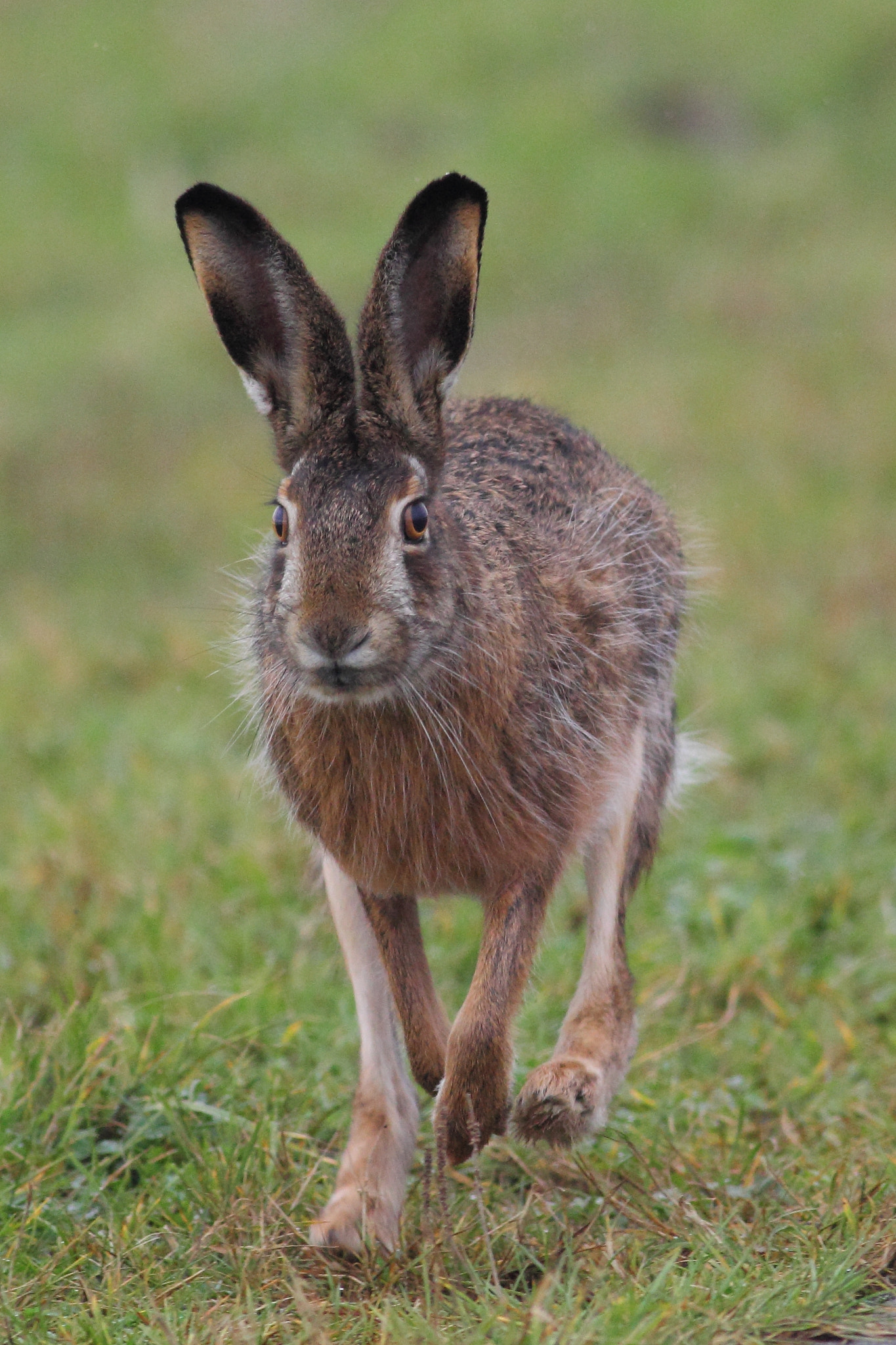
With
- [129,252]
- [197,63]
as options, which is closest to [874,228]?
[129,252]

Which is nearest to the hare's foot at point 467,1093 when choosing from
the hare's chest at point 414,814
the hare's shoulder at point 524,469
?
the hare's chest at point 414,814

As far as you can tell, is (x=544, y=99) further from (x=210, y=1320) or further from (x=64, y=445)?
(x=210, y=1320)

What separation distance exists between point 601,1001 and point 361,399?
157 cm

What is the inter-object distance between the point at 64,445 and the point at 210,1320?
32.5 feet

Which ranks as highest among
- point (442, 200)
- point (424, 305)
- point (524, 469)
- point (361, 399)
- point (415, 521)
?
point (442, 200)

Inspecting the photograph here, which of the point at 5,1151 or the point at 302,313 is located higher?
the point at 302,313

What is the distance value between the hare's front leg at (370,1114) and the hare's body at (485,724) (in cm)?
32

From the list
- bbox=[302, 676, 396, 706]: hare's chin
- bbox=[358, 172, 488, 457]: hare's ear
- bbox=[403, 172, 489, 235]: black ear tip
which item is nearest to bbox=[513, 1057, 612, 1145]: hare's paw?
bbox=[302, 676, 396, 706]: hare's chin

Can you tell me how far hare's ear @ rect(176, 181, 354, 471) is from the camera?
11.5 feet

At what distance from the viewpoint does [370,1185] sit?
3.73 m

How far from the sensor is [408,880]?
3775 millimetres

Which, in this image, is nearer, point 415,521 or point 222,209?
point 415,521

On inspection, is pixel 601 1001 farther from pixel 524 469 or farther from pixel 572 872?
pixel 524 469

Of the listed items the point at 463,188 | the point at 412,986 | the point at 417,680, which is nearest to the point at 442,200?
the point at 463,188
